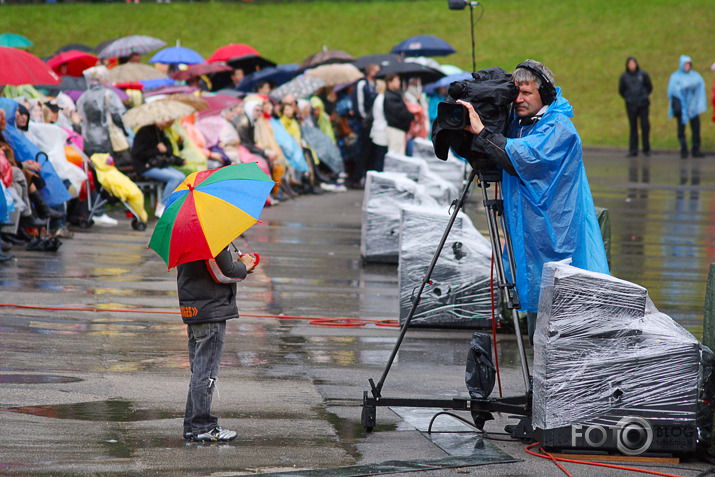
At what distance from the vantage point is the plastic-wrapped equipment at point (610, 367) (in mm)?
5211

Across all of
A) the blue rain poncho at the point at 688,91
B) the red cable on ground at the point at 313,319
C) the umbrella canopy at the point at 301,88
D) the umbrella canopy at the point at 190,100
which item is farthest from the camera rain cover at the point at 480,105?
the blue rain poncho at the point at 688,91

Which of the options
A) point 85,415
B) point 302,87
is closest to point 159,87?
point 302,87

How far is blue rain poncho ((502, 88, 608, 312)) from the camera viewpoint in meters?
5.53

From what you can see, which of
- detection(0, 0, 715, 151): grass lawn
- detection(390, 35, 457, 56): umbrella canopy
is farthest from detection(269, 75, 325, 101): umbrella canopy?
detection(0, 0, 715, 151): grass lawn

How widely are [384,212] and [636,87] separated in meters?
18.8

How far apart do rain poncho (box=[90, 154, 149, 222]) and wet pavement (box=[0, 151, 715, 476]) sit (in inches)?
20.5

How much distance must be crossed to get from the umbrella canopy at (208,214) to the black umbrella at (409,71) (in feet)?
56.5

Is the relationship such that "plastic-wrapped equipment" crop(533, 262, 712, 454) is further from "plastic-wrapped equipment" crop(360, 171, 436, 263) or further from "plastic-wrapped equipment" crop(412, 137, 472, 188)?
"plastic-wrapped equipment" crop(412, 137, 472, 188)

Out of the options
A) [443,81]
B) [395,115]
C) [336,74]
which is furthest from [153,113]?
[443,81]

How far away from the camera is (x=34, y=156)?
43.0ft

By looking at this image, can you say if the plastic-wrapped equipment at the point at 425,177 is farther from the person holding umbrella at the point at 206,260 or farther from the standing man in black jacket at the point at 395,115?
the person holding umbrella at the point at 206,260

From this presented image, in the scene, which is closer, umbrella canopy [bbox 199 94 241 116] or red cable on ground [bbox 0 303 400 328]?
red cable on ground [bbox 0 303 400 328]

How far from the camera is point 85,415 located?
5.89 metres

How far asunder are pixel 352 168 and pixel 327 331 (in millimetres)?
15642
